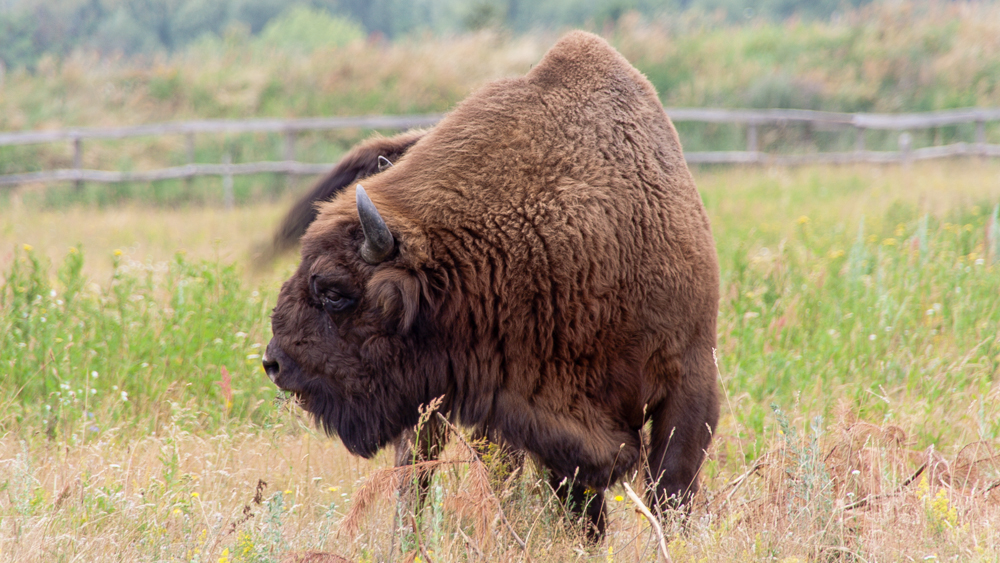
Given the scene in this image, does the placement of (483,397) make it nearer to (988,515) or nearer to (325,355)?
(325,355)

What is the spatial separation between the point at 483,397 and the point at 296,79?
1644 cm

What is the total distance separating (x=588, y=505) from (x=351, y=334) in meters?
1.26

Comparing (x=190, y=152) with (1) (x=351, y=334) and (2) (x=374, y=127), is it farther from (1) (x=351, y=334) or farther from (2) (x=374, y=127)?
(1) (x=351, y=334)

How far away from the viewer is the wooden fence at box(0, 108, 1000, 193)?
1480cm

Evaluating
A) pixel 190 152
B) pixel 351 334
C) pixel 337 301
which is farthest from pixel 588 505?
pixel 190 152

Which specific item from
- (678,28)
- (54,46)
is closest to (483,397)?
(678,28)

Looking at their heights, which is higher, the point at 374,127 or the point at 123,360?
the point at 123,360

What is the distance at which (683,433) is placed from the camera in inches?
123

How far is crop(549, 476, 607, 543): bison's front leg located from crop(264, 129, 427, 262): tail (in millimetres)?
1768

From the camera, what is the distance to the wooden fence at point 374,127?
48.6 ft

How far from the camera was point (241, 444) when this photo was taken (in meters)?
4.10

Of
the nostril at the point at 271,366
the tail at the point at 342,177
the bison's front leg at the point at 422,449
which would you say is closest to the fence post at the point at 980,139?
the tail at the point at 342,177

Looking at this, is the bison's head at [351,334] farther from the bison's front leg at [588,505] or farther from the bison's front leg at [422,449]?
the bison's front leg at [588,505]

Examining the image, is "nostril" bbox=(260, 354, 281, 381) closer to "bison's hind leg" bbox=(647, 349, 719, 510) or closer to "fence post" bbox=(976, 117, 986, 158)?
"bison's hind leg" bbox=(647, 349, 719, 510)
